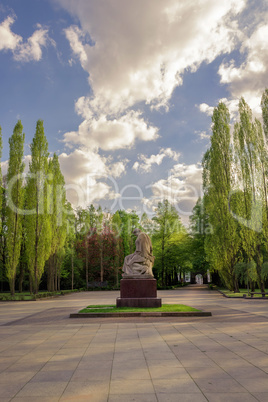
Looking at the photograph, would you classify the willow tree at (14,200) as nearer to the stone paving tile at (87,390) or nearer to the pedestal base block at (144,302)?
the pedestal base block at (144,302)

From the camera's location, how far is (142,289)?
13.6m

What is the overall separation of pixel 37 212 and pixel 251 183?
18.0 m

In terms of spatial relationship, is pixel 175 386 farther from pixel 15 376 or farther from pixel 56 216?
pixel 56 216

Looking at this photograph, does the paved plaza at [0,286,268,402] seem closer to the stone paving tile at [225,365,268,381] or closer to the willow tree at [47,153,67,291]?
the stone paving tile at [225,365,268,381]

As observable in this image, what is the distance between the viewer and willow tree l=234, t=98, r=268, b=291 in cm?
2386

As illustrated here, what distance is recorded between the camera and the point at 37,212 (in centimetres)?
2681

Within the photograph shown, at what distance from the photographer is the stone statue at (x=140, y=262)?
45.5ft

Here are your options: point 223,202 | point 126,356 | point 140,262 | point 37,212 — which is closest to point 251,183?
point 223,202

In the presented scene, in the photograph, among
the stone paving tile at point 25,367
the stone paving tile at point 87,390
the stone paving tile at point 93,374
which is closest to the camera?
the stone paving tile at point 87,390

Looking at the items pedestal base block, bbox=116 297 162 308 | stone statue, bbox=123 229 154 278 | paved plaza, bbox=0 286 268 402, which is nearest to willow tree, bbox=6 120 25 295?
stone statue, bbox=123 229 154 278

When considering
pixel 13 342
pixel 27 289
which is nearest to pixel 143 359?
pixel 13 342

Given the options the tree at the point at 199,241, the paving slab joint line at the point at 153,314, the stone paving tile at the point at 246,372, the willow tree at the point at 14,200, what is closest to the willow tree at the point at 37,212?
the willow tree at the point at 14,200

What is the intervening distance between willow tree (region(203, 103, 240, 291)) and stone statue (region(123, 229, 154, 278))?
13.3 m

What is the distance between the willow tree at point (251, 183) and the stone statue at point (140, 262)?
40.1 feet
